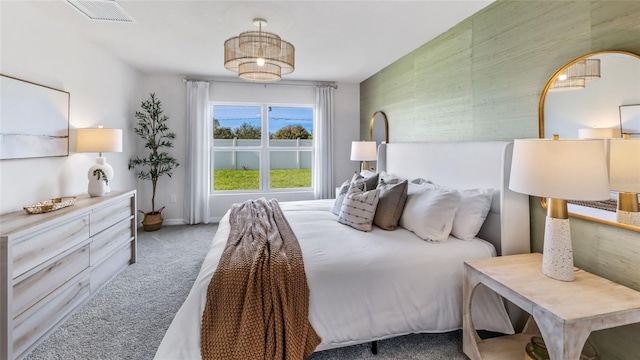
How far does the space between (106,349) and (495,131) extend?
325cm

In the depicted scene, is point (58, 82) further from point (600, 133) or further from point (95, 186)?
point (600, 133)

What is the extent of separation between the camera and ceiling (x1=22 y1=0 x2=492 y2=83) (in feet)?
7.90

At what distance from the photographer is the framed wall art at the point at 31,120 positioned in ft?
7.01

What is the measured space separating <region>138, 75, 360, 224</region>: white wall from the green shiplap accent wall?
5.62ft

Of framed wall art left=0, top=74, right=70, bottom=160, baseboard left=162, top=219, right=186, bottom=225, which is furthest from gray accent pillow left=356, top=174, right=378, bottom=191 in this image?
baseboard left=162, top=219, right=186, bottom=225

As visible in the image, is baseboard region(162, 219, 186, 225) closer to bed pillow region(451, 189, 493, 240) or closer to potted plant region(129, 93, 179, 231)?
potted plant region(129, 93, 179, 231)

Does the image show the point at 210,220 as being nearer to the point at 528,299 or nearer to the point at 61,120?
the point at 61,120

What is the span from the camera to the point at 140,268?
3.03 meters

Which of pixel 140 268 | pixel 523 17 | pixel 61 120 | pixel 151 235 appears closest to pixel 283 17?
pixel 523 17

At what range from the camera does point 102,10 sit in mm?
2465

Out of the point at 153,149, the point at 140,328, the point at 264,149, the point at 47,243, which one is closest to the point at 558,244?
the point at 140,328

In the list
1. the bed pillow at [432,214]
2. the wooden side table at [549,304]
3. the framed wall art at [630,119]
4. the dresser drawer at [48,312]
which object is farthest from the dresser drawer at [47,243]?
the framed wall art at [630,119]

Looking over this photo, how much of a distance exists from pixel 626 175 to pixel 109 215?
381 cm

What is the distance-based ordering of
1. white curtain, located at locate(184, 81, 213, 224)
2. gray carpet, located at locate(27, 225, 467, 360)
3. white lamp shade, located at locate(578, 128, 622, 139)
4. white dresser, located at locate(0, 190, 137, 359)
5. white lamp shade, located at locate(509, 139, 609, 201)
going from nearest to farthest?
white lamp shade, located at locate(509, 139, 609, 201) → white lamp shade, located at locate(578, 128, 622, 139) → white dresser, located at locate(0, 190, 137, 359) → gray carpet, located at locate(27, 225, 467, 360) → white curtain, located at locate(184, 81, 213, 224)
